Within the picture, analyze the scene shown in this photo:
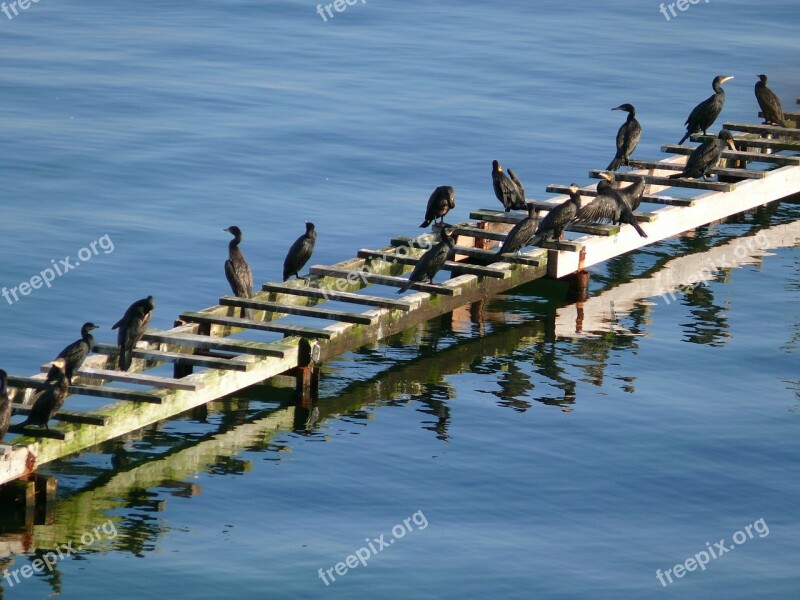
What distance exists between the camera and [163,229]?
840 inches

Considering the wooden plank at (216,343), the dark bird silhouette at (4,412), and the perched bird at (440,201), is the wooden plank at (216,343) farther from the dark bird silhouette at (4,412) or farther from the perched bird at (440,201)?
the perched bird at (440,201)

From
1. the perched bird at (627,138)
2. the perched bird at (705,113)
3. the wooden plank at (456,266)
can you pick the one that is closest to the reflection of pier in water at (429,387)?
the wooden plank at (456,266)

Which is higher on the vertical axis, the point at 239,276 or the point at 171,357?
the point at 239,276

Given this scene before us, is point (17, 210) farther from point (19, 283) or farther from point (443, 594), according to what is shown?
point (443, 594)

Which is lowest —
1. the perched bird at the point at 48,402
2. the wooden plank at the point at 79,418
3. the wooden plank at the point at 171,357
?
the wooden plank at the point at 79,418

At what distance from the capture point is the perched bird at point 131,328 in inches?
567

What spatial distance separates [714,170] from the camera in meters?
23.1

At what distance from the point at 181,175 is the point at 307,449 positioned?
10.5m

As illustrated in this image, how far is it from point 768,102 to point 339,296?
37.5 ft

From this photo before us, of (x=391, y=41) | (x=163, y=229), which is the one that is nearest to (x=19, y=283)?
(x=163, y=229)

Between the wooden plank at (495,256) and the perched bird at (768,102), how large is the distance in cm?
822

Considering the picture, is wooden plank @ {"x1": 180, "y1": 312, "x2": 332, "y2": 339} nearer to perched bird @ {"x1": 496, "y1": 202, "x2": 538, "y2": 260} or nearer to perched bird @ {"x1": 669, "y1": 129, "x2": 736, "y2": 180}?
perched bird @ {"x1": 496, "y1": 202, "x2": 538, "y2": 260}

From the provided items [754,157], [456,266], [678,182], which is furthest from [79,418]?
[754,157]

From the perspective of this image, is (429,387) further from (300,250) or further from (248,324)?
(300,250)
